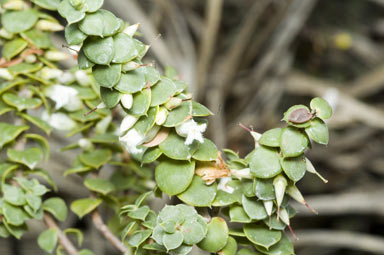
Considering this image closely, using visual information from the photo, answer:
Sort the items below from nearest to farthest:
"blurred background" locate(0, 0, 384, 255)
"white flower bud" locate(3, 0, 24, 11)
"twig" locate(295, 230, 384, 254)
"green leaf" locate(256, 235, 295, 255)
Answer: "green leaf" locate(256, 235, 295, 255) → "white flower bud" locate(3, 0, 24, 11) → "twig" locate(295, 230, 384, 254) → "blurred background" locate(0, 0, 384, 255)

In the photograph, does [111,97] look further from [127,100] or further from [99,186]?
[99,186]

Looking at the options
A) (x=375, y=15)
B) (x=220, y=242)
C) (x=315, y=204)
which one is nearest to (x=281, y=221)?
(x=220, y=242)

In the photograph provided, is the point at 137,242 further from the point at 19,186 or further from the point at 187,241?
the point at 19,186

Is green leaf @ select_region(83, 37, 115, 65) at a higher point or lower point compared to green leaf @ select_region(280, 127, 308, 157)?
higher

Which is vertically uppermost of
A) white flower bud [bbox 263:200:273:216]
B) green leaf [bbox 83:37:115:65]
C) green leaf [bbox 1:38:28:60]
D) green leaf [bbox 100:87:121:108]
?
green leaf [bbox 83:37:115:65]

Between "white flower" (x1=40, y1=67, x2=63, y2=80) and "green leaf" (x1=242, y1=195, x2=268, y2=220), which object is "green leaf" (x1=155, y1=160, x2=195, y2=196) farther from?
"white flower" (x1=40, y1=67, x2=63, y2=80)

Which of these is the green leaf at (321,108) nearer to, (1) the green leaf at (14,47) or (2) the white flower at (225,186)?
(2) the white flower at (225,186)

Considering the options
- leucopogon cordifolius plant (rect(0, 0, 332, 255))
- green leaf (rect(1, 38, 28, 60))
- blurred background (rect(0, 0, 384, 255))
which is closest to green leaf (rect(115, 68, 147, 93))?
leucopogon cordifolius plant (rect(0, 0, 332, 255))

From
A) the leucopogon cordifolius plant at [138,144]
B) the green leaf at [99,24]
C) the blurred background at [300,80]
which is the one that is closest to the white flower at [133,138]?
the leucopogon cordifolius plant at [138,144]
